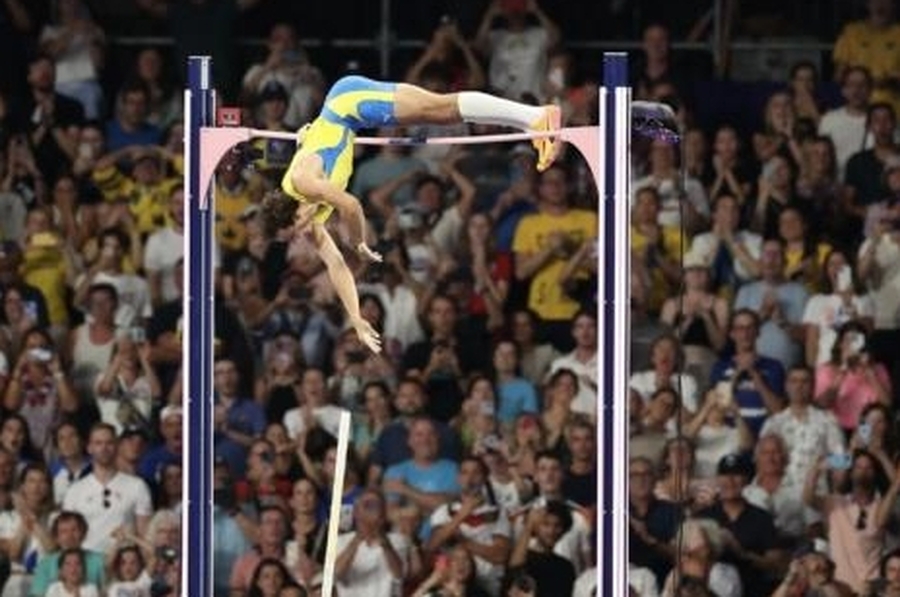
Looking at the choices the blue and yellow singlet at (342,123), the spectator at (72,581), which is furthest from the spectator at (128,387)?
the blue and yellow singlet at (342,123)

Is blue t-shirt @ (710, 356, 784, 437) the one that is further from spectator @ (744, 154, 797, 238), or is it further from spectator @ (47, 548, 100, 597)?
spectator @ (47, 548, 100, 597)

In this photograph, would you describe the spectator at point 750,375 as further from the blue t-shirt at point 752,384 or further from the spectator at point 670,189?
the spectator at point 670,189

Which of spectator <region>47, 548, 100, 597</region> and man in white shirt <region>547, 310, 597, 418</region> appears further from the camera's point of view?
man in white shirt <region>547, 310, 597, 418</region>

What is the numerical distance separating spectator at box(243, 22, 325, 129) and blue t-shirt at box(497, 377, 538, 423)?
2.88 meters

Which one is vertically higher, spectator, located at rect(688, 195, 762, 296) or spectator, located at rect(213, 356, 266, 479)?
spectator, located at rect(688, 195, 762, 296)

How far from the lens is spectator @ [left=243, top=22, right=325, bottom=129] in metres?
30.6

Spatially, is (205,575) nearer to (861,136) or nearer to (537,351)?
(537,351)

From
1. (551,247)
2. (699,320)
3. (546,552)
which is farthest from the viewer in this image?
(551,247)

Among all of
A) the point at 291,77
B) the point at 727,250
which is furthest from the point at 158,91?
the point at 727,250

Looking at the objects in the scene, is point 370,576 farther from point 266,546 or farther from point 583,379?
point 583,379

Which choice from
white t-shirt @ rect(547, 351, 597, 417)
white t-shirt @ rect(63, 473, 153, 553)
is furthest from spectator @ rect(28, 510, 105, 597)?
white t-shirt @ rect(547, 351, 597, 417)

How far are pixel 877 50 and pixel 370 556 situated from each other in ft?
18.3

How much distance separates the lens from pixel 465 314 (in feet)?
96.8

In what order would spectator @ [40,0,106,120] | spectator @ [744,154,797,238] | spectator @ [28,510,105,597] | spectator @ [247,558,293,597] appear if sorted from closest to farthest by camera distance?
1. spectator @ [247,558,293,597]
2. spectator @ [28,510,105,597]
3. spectator @ [744,154,797,238]
4. spectator @ [40,0,106,120]
